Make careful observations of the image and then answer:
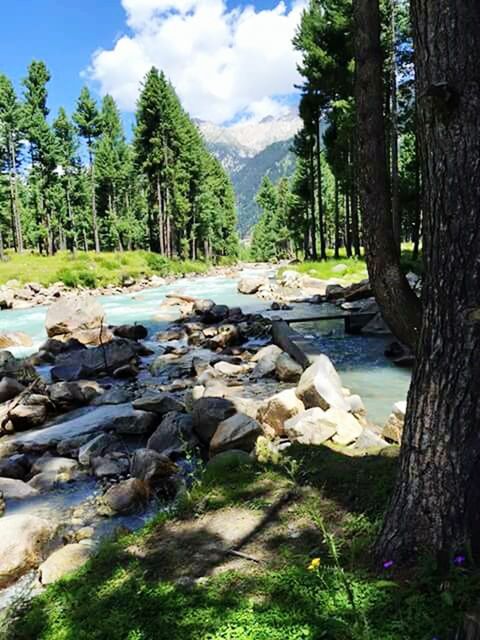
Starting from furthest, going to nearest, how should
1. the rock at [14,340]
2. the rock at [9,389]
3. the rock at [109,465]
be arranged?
the rock at [14,340] < the rock at [9,389] < the rock at [109,465]

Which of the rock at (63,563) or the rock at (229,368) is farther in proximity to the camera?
the rock at (229,368)

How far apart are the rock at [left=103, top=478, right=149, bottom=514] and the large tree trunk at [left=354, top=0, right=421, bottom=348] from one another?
11.6 feet

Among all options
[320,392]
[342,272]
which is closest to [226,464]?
[320,392]

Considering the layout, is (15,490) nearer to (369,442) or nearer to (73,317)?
(369,442)

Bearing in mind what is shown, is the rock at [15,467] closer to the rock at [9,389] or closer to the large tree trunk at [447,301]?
the rock at [9,389]

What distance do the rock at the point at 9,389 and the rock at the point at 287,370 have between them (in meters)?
5.00

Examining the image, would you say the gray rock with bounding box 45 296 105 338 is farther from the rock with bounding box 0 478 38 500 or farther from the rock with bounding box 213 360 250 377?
the rock with bounding box 0 478 38 500

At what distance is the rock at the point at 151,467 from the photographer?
5.58 m

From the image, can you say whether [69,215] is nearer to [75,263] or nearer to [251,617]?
[75,263]

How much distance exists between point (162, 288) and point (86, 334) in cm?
1563

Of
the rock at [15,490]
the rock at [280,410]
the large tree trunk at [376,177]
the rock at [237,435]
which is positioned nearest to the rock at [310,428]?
the rock at [280,410]

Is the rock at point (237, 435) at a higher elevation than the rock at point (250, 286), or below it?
below

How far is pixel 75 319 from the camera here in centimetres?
1580

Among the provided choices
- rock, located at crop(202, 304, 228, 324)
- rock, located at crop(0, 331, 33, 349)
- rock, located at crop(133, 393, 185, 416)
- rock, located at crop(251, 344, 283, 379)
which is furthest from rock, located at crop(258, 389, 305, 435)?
rock, located at crop(0, 331, 33, 349)
